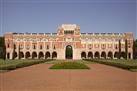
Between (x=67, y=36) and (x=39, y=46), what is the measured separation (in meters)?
9.60

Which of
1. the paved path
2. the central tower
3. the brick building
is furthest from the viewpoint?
the brick building

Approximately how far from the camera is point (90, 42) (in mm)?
80625

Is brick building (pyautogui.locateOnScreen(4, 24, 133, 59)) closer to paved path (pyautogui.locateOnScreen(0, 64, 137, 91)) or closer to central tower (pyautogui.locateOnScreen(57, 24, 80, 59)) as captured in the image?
central tower (pyautogui.locateOnScreen(57, 24, 80, 59))

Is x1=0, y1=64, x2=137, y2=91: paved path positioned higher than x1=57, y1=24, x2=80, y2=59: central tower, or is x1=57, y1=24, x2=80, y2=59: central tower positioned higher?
x1=57, y1=24, x2=80, y2=59: central tower

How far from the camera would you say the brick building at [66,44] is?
79.1 m

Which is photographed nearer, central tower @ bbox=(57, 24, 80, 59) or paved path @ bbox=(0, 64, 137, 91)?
paved path @ bbox=(0, 64, 137, 91)

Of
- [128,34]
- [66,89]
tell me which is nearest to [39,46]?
[128,34]

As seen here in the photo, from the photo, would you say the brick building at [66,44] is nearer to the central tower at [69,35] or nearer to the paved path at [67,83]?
the central tower at [69,35]

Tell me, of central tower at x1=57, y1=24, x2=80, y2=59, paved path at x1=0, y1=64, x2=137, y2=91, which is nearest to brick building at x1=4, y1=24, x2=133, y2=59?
central tower at x1=57, y1=24, x2=80, y2=59

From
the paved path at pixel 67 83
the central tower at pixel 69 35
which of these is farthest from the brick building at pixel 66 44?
the paved path at pixel 67 83

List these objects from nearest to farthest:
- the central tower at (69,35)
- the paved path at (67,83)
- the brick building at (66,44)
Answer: the paved path at (67,83), the central tower at (69,35), the brick building at (66,44)

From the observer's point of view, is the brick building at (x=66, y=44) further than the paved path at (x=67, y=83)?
Yes

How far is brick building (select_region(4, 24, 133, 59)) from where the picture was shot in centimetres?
7906

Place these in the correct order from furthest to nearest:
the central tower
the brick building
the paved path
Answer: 1. the brick building
2. the central tower
3. the paved path
